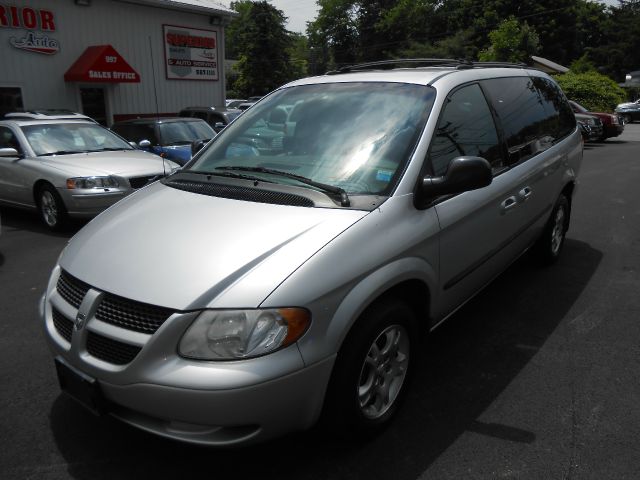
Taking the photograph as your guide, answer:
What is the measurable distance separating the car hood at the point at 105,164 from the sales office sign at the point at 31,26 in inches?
325

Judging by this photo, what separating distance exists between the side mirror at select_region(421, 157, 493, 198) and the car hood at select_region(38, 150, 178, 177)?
4963 millimetres

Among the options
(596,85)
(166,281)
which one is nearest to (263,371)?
(166,281)

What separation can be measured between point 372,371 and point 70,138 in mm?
6942

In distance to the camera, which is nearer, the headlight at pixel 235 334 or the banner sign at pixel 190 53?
the headlight at pixel 235 334

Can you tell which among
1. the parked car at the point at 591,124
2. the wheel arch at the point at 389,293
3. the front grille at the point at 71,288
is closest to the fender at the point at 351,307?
the wheel arch at the point at 389,293

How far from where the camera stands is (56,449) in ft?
8.86

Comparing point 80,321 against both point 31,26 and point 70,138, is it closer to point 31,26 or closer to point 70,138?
point 70,138

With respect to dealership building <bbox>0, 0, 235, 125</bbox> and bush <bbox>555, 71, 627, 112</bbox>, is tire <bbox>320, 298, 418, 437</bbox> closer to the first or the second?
dealership building <bbox>0, 0, 235, 125</bbox>

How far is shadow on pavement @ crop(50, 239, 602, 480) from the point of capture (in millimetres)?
2547

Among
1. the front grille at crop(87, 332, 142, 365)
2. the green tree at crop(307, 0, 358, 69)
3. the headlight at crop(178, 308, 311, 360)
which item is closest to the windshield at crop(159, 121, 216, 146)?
the front grille at crop(87, 332, 142, 365)

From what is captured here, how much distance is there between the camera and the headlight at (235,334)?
216 cm

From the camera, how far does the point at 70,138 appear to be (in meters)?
8.05

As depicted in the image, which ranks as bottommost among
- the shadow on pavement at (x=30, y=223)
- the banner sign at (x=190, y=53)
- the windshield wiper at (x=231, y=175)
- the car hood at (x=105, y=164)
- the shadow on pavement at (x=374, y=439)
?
the shadow on pavement at (x=30, y=223)

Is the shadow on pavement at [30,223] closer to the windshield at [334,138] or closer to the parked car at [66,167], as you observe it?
the parked car at [66,167]
